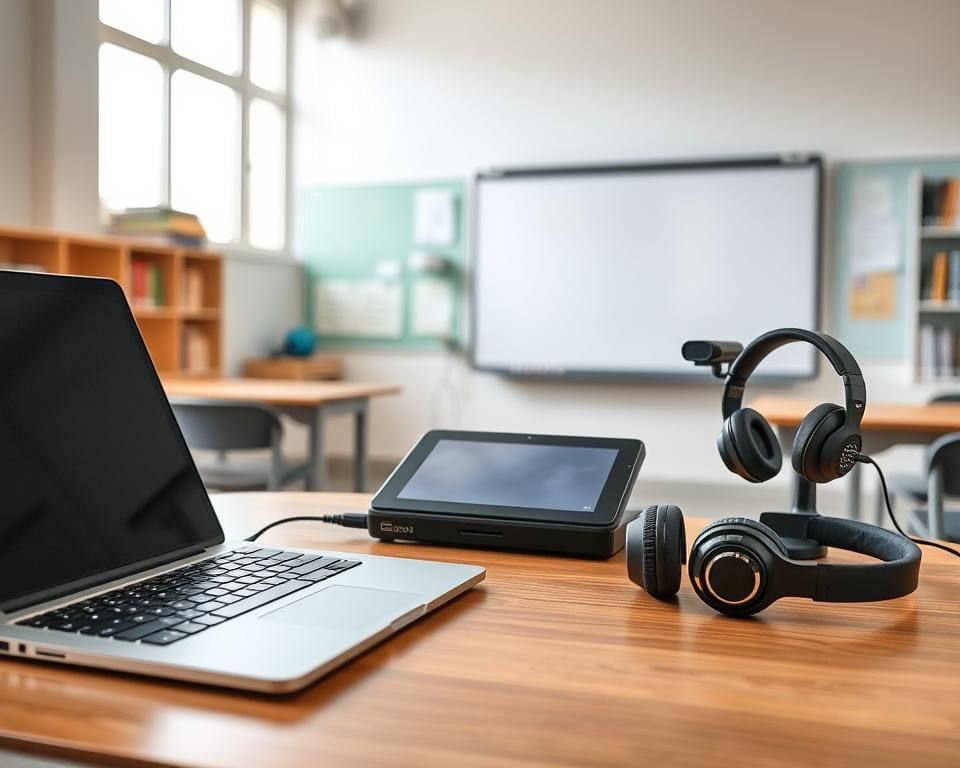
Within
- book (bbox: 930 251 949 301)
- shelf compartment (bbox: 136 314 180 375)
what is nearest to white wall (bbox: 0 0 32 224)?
shelf compartment (bbox: 136 314 180 375)

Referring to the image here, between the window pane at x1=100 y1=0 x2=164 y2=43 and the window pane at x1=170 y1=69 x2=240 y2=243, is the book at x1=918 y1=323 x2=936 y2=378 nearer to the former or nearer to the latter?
the window pane at x1=170 y1=69 x2=240 y2=243

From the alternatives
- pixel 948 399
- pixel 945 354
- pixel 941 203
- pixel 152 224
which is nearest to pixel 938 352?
pixel 945 354

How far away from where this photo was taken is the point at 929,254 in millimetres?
4836

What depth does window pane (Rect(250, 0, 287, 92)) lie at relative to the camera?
5766 millimetres

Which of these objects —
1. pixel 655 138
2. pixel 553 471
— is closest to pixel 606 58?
pixel 655 138

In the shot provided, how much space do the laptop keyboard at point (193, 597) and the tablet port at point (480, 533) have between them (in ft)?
0.57

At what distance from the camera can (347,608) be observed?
670 millimetres

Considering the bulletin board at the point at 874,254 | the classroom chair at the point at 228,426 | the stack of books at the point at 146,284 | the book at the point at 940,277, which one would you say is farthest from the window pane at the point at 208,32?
the book at the point at 940,277

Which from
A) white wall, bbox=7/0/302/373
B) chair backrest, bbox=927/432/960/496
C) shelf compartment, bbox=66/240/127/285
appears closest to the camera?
chair backrest, bbox=927/432/960/496

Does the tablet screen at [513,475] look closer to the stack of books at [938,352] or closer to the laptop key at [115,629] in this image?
the laptop key at [115,629]

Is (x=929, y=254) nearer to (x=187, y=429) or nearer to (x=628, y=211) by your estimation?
(x=628, y=211)

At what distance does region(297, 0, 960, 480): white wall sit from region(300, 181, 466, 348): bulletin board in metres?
0.12

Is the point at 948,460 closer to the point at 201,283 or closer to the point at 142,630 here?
the point at 142,630

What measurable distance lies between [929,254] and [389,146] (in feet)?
10.2
